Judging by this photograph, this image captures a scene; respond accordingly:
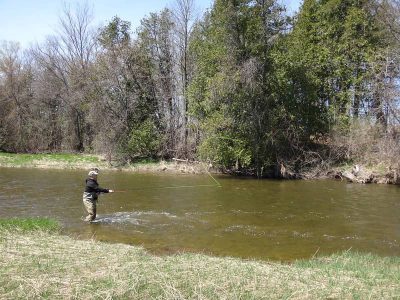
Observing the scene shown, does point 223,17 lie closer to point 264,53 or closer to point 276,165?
point 264,53

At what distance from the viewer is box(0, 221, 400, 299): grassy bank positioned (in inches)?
271

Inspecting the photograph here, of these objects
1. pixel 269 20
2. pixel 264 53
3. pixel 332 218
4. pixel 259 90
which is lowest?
pixel 332 218

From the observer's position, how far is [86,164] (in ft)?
121

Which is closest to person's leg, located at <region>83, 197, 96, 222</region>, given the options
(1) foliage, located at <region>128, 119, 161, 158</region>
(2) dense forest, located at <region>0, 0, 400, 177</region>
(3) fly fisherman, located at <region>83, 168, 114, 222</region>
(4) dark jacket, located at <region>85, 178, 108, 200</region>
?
(3) fly fisherman, located at <region>83, 168, 114, 222</region>

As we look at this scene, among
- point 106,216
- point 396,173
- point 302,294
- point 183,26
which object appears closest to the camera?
point 302,294

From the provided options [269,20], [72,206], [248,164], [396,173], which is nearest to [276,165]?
[248,164]

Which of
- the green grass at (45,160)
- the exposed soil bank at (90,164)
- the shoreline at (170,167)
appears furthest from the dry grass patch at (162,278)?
the green grass at (45,160)

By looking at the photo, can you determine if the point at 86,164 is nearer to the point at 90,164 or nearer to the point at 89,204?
the point at 90,164

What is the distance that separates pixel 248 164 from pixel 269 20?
10321mm

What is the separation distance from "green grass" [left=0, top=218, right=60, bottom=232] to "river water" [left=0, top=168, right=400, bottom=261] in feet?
2.14

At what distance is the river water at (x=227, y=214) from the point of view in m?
13.9

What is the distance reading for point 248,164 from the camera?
1260 inches

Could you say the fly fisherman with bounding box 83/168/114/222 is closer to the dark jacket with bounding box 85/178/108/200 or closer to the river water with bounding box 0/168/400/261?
the dark jacket with bounding box 85/178/108/200

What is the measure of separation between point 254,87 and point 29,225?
2045cm
